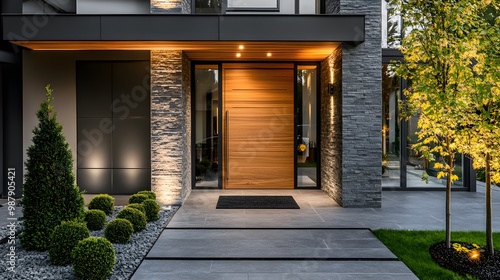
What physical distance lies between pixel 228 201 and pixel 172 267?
418 cm

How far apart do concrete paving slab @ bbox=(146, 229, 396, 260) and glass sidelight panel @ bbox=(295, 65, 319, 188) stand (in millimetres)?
4307

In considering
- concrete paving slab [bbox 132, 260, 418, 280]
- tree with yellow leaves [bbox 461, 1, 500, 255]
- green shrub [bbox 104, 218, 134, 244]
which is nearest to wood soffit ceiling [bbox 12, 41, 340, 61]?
green shrub [bbox 104, 218, 134, 244]

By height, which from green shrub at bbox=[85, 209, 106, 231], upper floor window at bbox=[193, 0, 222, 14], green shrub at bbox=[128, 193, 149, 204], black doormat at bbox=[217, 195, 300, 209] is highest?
upper floor window at bbox=[193, 0, 222, 14]

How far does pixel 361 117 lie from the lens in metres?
8.30

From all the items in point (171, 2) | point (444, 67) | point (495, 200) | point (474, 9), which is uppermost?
point (171, 2)

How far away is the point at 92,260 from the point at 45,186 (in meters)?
1.61

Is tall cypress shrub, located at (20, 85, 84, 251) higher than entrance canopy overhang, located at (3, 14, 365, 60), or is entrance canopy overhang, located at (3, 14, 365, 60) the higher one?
Result: entrance canopy overhang, located at (3, 14, 365, 60)

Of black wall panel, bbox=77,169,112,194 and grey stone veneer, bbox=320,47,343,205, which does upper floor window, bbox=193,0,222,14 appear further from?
black wall panel, bbox=77,169,112,194

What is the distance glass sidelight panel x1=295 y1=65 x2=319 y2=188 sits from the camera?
35.2 ft

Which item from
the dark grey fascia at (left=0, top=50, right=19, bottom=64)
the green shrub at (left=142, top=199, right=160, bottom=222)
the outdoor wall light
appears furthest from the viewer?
the outdoor wall light

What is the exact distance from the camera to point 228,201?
894 cm

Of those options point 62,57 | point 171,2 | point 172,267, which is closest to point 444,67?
point 172,267

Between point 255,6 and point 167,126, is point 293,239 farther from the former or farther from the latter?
point 255,6

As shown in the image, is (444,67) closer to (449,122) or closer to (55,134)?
(449,122)
